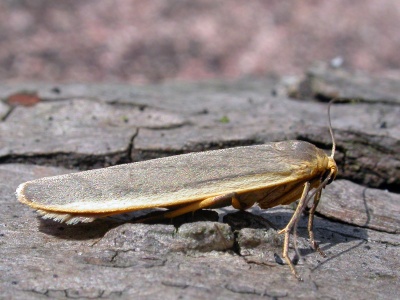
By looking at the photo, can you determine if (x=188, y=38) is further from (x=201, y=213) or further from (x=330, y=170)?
(x=201, y=213)

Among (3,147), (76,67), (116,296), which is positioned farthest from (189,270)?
(76,67)

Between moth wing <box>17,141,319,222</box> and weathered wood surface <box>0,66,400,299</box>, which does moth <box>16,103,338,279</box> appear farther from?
weathered wood surface <box>0,66,400,299</box>

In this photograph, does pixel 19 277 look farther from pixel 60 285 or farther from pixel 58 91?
pixel 58 91

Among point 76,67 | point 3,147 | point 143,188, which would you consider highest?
point 143,188

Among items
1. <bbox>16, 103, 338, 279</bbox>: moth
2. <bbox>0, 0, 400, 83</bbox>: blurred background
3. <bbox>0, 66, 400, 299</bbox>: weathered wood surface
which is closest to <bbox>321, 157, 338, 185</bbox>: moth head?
<bbox>16, 103, 338, 279</bbox>: moth

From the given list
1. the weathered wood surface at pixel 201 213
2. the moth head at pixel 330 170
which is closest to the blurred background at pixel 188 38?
the weathered wood surface at pixel 201 213

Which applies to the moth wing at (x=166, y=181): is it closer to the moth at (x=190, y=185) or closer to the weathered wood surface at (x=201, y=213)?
the moth at (x=190, y=185)
